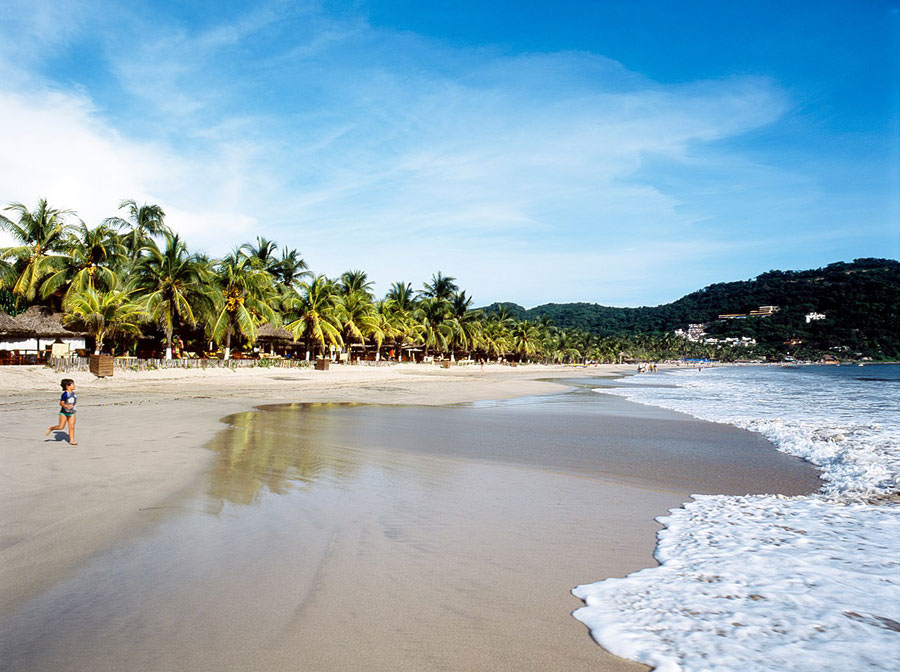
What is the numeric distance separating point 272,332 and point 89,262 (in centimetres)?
1245

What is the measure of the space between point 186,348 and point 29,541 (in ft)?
121

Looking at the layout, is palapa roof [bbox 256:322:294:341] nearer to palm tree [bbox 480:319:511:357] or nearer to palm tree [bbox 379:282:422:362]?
palm tree [bbox 379:282:422:362]

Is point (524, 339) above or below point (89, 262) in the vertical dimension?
below

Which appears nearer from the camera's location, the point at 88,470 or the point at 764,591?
the point at 764,591

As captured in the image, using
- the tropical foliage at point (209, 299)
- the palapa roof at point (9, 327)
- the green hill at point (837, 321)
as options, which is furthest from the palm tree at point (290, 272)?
the green hill at point (837, 321)

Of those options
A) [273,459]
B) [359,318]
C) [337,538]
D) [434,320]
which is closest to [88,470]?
[273,459]

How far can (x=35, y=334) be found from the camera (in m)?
26.9

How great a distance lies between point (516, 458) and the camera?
809 cm

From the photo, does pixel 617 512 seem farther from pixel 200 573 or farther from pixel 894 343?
pixel 894 343

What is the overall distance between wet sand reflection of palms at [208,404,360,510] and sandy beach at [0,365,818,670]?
55mm

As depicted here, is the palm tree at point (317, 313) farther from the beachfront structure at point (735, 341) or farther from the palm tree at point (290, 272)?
the beachfront structure at point (735, 341)

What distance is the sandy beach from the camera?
265 cm

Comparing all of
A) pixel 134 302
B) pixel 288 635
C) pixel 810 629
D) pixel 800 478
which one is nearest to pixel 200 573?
pixel 288 635

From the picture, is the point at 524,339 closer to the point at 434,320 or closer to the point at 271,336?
the point at 434,320
